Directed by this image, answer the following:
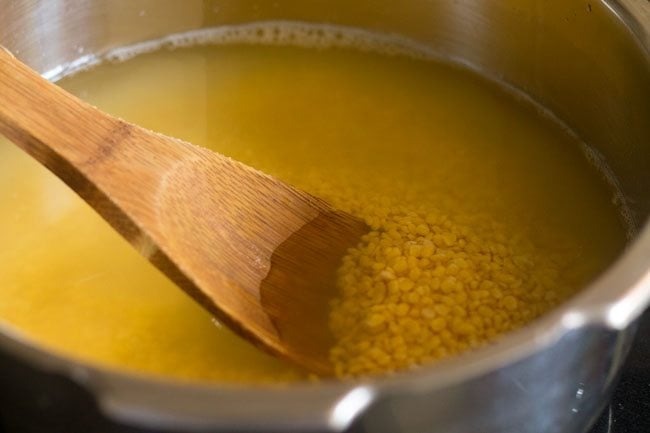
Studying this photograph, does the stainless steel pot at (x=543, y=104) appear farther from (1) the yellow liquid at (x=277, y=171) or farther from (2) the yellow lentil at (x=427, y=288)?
(2) the yellow lentil at (x=427, y=288)

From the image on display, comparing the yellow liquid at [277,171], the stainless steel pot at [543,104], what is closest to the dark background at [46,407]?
the stainless steel pot at [543,104]

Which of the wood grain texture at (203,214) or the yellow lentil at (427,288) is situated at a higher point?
the yellow lentil at (427,288)

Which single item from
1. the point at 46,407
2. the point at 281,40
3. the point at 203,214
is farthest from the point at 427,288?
the point at 281,40

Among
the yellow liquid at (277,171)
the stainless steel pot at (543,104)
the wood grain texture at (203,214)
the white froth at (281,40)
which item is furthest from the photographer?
the white froth at (281,40)

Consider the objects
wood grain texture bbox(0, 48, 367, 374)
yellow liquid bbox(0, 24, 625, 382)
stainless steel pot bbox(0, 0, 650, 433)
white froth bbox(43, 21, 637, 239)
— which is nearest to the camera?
stainless steel pot bbox(0, 0, 650, 433)

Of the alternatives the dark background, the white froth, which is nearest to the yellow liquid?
the white froth

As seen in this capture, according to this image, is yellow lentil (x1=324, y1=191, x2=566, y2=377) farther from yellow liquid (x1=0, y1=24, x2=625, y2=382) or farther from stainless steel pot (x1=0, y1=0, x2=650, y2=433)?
stainless steel pot (x1=0, y1=0, x2=650, y2=433)
